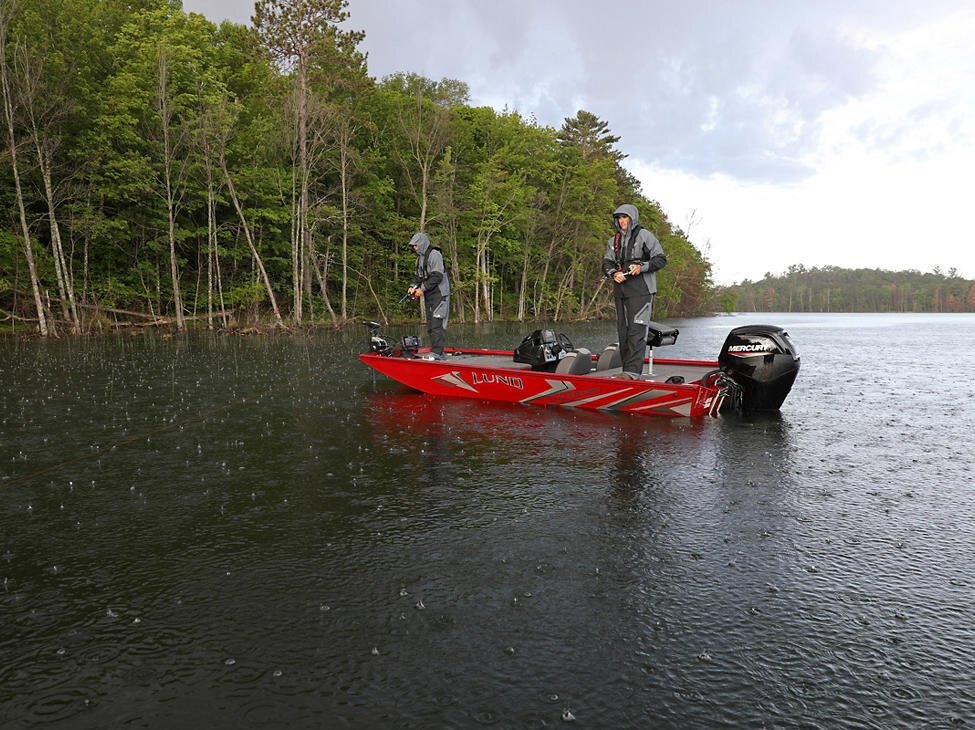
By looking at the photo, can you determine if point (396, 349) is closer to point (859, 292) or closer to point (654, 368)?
point (654, 368)

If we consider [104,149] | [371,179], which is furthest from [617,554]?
[371,179]

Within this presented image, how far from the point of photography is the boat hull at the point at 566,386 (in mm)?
8547

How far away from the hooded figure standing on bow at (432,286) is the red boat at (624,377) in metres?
0.44

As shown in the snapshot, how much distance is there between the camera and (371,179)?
128ft

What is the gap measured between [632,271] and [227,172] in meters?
25.5

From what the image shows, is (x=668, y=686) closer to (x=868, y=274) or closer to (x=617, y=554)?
(x=617, y=554)

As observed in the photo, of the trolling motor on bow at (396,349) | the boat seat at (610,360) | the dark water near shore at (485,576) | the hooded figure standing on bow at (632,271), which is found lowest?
the dark water near shore at (485,576)

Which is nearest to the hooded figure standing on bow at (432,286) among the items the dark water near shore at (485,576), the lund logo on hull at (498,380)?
the lund logo on hull at (498,380)

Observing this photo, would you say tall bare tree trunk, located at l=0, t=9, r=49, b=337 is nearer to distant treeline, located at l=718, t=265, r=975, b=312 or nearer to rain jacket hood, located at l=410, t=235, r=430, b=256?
rain jacket hood, located at l=410, t=235, r=430, b=256

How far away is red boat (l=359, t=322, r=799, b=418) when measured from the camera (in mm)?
8562

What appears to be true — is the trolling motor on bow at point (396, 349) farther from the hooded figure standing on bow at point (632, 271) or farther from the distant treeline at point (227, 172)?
the distant treeline at point (227, 172)

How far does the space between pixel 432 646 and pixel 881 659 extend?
212 cm

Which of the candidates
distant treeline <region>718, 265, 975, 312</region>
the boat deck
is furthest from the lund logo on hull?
distant treeline <region>718, 265, 975, 312</region>

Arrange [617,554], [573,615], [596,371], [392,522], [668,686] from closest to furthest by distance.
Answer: [668,686], [573,615], [617,554], [392,522], [596,371]
